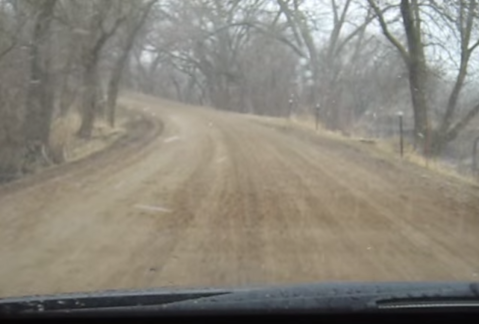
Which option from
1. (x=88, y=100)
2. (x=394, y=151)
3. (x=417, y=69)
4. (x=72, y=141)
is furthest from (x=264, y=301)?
(x=417, y=69)

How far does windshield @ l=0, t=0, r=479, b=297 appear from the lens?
7.50m

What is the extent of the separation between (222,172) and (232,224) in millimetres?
4590

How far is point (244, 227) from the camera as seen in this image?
905 cm

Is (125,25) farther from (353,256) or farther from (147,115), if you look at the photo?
(353,256)

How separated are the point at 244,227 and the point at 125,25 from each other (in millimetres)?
19157

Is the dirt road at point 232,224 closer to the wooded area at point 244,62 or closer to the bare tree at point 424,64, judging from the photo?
the wooded area at point 244,62

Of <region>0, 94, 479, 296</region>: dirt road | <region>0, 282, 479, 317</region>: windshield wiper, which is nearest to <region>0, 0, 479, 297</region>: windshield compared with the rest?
<region>0, 94, 479, 296</region>: dirt road

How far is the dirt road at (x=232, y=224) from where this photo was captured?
7160 mm

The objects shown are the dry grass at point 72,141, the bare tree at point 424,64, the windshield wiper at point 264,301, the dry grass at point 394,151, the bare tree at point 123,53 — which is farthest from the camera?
the bare tree at point 123,53

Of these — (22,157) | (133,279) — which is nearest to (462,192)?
(133,279)

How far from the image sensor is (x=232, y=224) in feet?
30.3

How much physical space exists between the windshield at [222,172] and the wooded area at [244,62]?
0.24ft

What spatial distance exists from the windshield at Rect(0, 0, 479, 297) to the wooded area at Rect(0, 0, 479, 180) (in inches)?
2.9

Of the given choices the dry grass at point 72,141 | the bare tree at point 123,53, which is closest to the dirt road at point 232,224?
the dry grass at point 72,141
